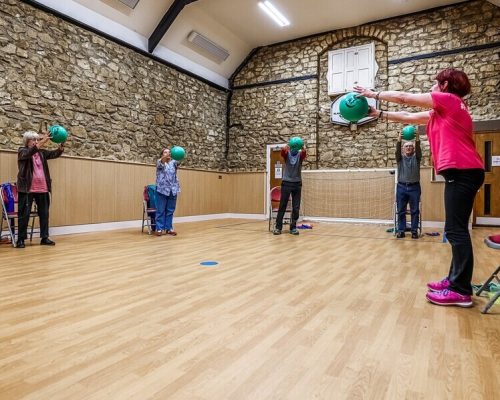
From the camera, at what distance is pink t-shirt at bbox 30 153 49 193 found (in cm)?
476

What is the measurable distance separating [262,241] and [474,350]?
148 inches

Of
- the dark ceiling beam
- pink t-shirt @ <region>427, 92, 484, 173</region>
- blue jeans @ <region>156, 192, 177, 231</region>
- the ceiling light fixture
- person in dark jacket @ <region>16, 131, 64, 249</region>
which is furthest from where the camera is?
the ceiling light fixture

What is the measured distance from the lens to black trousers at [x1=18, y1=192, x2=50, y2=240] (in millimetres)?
4703

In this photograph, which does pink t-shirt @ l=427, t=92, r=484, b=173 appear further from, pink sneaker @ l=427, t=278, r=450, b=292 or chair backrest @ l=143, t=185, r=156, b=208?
chair backrest @ l=143, t=185, r=156, b=208

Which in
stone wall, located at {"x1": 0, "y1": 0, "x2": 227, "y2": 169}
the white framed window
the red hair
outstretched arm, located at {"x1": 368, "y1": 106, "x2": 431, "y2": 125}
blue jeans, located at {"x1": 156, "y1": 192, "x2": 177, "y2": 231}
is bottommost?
blue jeans, located at {"x1": 156, "y1": 192, "x2": 177, "y2": 231}

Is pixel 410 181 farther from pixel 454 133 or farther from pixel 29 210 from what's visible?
pixel 29 210

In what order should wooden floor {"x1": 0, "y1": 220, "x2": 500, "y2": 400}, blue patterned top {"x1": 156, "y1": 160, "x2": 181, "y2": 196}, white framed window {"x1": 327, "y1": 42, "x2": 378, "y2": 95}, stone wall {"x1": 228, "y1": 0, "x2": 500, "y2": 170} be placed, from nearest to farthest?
wooden floor {"x1": 0, "y1": 220, "x2": 500, "y2": 400}, blue patterned top {"x1": 156, "y1": 160, "x2": 181, "y2": 196}, stone wall {"x1": 228, "y1": 0, "x2": 500, "y2": 170}, white framed window {"x1": 327, "y1": 42, "x2": 378, "y2": 95}

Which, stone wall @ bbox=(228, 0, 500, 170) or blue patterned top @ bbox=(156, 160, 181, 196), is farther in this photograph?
stone wall @ bbox=(228, 0, 500, 170)

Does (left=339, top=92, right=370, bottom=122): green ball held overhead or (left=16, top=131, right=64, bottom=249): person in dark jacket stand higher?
(left=339, top=92, right=370, bottom=122): green ball held overhead

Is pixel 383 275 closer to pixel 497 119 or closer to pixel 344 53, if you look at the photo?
pixel 497 119

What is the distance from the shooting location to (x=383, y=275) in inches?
124


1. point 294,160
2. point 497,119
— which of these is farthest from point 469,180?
point 497,119

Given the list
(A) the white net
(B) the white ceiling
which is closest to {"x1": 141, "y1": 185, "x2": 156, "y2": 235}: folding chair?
(B) the white ceiling

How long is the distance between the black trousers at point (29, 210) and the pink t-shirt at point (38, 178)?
107 millimetres
